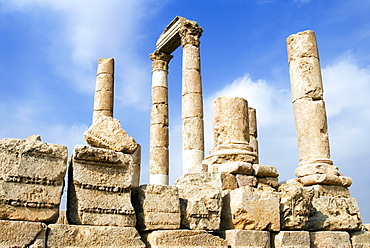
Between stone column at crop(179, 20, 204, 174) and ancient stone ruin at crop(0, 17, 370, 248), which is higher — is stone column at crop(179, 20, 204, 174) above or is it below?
above

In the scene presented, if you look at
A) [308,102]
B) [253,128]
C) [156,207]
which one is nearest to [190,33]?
[253,128]

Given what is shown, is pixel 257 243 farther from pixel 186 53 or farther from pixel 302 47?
pixel 186 53

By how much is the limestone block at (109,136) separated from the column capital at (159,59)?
14481 millimetres

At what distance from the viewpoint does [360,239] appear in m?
7.98

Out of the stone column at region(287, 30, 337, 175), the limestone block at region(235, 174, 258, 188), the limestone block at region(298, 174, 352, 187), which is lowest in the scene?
the limestone block at region(235, 174, 258, 188)

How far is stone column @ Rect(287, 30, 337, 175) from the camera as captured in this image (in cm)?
991

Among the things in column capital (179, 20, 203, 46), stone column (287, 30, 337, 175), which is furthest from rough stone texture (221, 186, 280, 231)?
column capital (179, 20, 203, 46)

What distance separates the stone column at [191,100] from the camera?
15.5 m

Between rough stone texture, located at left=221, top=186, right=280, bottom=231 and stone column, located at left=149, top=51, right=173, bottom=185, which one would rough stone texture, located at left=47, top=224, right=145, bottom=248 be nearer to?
rough stone texture, located at left=221, top=186, right=280, bottom=231

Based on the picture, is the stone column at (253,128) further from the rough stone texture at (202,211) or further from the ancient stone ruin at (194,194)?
the rough stone texture at (202,211)

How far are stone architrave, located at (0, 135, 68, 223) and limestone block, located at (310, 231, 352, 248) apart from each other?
4768 millimetres

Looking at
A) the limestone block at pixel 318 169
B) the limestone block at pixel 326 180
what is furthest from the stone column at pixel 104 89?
the limestone block at pixel 326 180

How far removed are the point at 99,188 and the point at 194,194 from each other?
89.4 inches

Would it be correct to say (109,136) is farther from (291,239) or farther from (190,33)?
(190,33)
